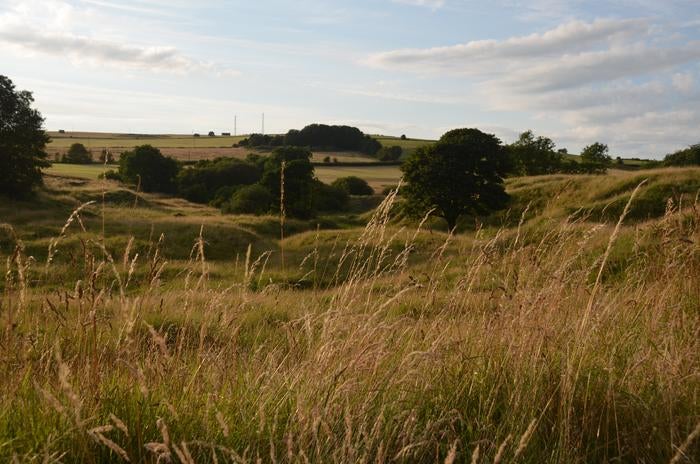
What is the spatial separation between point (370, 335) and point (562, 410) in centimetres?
105

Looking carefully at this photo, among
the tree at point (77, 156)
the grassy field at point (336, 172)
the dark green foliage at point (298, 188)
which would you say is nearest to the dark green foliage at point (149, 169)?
the grassy field at point (336, 172)

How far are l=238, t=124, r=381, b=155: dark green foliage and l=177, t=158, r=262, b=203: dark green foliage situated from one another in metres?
40.7

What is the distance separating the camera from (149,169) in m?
70.1

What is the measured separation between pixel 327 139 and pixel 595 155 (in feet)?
181

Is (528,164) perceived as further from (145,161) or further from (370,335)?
(370,335)

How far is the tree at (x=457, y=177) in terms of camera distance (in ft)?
129

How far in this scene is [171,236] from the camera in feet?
107

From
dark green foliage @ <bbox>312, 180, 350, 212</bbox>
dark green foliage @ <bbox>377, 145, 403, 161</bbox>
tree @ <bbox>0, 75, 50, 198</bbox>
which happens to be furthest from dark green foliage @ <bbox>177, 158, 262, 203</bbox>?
dark green foliage @ <bbox>377, 145, 403, 161</bbox>

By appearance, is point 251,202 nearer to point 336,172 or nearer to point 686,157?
point 336,172

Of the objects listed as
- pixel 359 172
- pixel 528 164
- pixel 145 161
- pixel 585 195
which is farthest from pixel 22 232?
pixel 359 172

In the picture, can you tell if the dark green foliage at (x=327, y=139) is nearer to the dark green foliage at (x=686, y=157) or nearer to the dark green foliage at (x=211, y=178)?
the dark green foliage at (x=211, y=178)

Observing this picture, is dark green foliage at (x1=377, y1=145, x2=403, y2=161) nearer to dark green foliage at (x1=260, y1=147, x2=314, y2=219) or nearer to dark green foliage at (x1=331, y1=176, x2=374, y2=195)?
dark green foliage at (x1=331, y1=176, x2=374, y2=195)

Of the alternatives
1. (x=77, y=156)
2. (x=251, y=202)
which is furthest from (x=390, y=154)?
(x=251, y=202)

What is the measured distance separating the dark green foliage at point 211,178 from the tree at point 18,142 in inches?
958
